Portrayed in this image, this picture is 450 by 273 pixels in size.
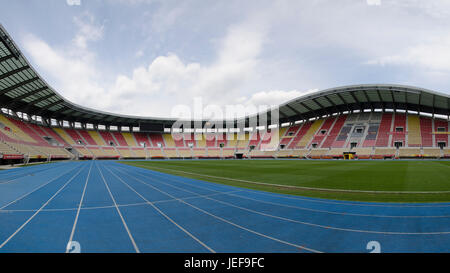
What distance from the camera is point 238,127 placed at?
7119 cm

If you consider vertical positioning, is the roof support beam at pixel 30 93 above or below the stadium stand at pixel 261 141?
above

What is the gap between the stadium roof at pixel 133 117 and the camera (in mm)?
27094

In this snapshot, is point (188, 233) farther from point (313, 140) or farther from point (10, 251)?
point (313, 140)

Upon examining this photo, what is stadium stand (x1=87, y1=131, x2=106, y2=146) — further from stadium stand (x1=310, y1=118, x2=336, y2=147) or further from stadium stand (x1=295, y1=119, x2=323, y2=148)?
stadium stand (x1=310, y1=118, x2=336, y2=147)

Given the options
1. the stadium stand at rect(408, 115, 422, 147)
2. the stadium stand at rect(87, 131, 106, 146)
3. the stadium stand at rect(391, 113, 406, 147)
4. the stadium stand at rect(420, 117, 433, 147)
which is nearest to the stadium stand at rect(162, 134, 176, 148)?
the stadium stand at rect(87, 131, 106, 146)

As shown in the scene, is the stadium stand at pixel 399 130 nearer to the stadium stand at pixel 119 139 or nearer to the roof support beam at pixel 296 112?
the roof support beam at pixel 296 112

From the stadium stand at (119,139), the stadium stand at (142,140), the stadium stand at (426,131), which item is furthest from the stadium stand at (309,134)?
the stadium stand at (119,139)

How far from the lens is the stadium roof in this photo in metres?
27.1

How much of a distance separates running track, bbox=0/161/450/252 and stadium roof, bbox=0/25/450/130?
24.8m

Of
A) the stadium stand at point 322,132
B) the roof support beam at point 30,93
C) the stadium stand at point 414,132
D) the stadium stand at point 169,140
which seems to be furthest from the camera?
the stadium stand at point 169,140

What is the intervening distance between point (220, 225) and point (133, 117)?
198ft

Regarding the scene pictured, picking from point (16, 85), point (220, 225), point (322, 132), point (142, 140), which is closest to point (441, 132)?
point (322, 132)

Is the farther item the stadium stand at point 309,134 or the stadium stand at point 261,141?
the stadium stand at point 309,134

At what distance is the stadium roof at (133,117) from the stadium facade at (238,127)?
131mm
